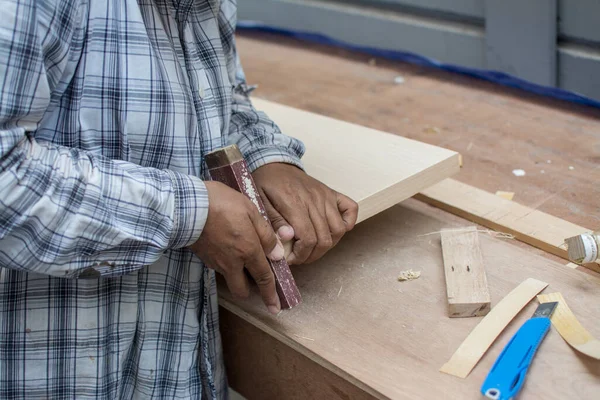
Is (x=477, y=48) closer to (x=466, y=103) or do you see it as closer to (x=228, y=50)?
(x=466, y=103)

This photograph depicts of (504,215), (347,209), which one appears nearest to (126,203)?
(347,209)

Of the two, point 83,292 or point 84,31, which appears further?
point 83,292

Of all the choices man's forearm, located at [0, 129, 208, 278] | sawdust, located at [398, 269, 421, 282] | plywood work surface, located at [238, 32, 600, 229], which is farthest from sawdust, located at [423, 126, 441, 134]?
man's forearm, located at [0, 129, 208, 278]

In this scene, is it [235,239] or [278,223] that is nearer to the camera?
[235,239]

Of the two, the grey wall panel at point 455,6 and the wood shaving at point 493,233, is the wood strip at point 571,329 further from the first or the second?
the grey wall panel at point 455,6

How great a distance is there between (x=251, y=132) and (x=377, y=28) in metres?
1.47

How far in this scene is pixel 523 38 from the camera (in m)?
2.20

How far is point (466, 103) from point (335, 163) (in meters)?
0.78

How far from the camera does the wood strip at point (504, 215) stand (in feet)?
4.39

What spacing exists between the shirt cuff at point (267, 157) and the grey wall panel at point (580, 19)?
115 centimetres

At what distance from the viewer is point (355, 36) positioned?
2.78 metres

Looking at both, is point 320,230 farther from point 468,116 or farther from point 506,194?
point 468,116

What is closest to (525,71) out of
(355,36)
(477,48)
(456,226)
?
(477,48)

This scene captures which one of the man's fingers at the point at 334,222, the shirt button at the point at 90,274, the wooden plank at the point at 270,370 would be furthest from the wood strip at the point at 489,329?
the shirt button at the point at 90,274
